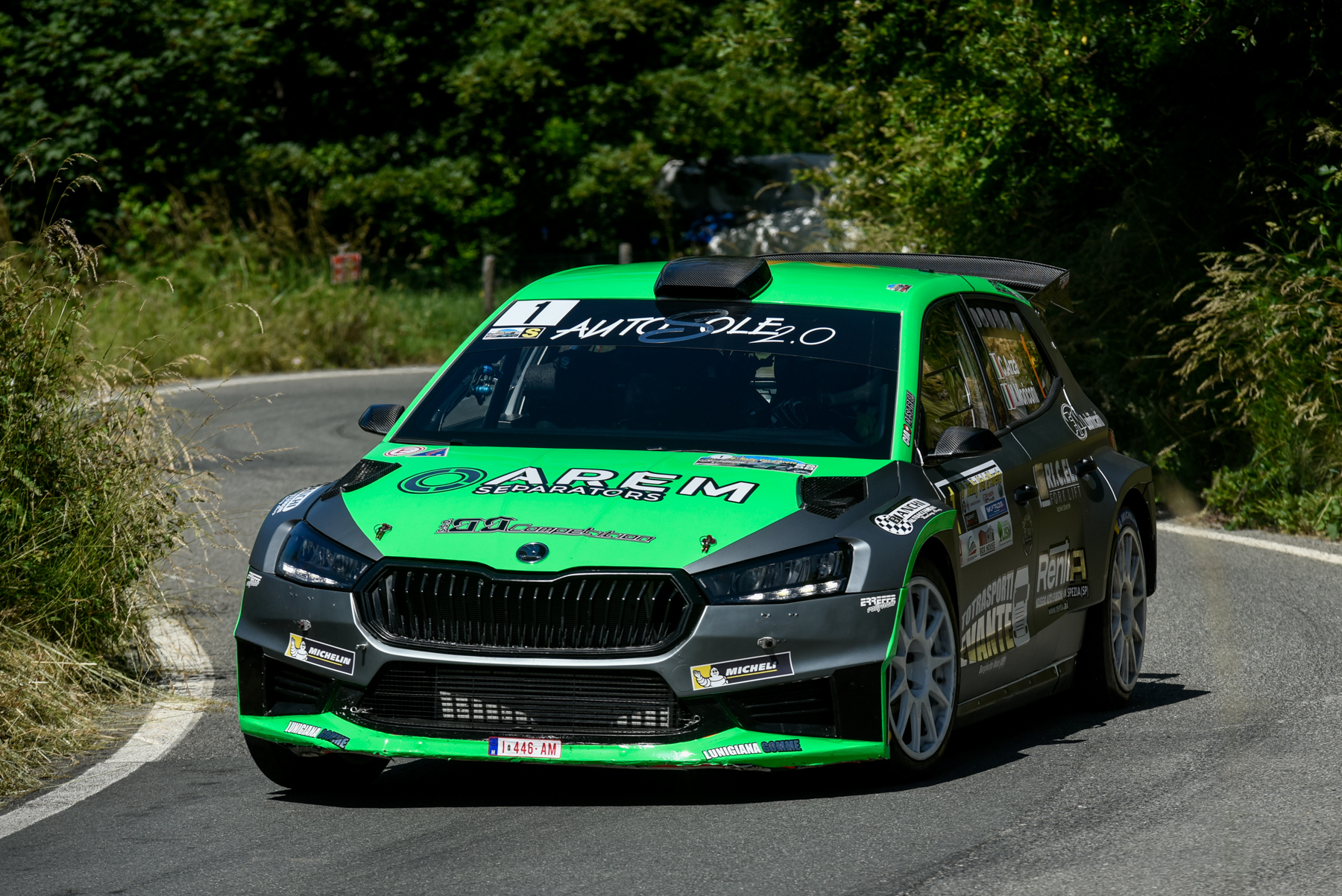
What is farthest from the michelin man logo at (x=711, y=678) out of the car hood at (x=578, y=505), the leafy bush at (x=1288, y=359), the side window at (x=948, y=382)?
the leafy bush at (x=1288, y=359)

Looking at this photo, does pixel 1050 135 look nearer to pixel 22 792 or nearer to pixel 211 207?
pixel 22 792

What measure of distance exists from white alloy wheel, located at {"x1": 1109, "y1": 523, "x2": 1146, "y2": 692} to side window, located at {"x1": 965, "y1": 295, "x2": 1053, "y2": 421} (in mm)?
717

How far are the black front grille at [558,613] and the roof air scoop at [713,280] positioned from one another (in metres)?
1.75

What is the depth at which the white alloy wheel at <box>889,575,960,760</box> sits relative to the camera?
5.87 m

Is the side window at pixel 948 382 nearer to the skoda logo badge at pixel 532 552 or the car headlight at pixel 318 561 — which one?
the skoda logo badge at pixel 532 552

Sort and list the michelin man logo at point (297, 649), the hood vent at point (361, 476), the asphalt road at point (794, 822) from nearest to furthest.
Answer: the asphalt road at point (794, 822) → the michelin man logo at point (297, 649) → the hood vent at point (361, 476)

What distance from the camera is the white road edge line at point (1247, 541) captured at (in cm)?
1159

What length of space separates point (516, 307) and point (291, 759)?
6.68 ft

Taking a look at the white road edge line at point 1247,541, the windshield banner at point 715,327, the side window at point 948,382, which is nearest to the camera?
the side window at point 948,382

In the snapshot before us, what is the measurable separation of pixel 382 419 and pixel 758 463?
1560 millimetres

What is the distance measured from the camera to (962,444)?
6391 millimetres

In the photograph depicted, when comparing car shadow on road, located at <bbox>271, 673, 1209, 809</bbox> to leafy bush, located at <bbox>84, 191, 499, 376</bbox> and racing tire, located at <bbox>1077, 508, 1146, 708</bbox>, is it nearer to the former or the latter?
racing tire, located at <bbox>1077, 508, 1146, 708</bbox>

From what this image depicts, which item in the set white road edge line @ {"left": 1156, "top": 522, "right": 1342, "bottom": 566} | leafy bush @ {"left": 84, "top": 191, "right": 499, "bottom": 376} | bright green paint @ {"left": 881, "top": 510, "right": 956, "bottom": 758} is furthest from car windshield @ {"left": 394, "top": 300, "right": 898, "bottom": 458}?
leafy bush @ {"left": 84, "top": 191, "right": 499, "bottom": 376}

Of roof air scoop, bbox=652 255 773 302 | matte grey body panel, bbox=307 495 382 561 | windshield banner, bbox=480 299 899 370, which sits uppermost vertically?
roof air scoop, bbox=652 255 773 302
